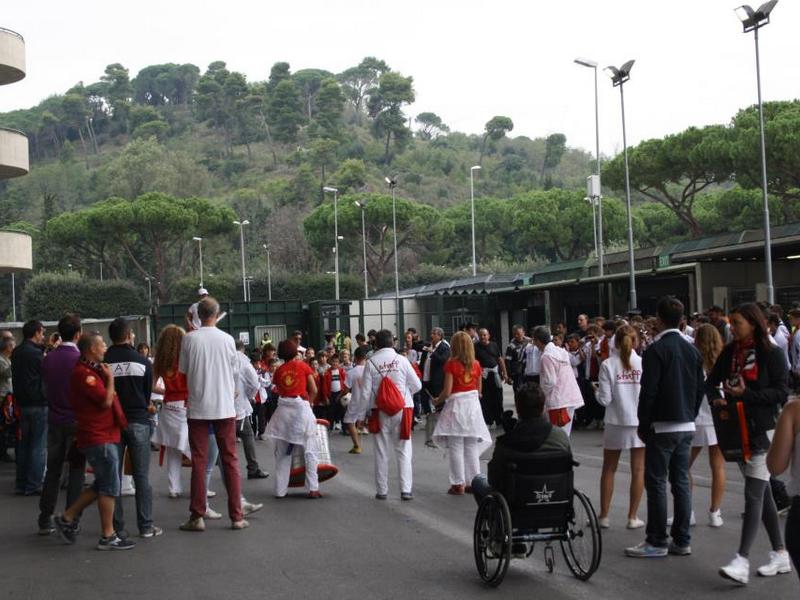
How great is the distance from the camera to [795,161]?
53.6 metres

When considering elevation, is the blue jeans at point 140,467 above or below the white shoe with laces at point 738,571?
above

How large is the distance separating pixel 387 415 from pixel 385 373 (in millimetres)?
436

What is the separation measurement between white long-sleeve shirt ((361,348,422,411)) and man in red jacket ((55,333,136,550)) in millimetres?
3396

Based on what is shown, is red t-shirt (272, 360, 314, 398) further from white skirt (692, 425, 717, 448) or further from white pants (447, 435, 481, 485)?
white skirt (692, 425, 717, 448)

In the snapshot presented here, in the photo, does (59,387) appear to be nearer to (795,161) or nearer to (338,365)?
(338,365)

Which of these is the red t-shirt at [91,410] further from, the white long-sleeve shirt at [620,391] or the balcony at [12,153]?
the balcony at [12,153]

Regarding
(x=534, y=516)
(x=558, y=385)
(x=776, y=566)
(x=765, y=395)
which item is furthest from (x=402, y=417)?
(x=776, y=566)

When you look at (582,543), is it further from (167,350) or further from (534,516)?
(167,350)

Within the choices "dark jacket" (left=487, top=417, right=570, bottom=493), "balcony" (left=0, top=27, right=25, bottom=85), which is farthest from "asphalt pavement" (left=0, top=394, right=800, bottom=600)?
"balcony" (left=0, top=27, right=25, bottom=85)

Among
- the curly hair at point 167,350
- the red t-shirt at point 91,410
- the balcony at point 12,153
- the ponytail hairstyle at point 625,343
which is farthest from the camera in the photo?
the balcony at point 12,153

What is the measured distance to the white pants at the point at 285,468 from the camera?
38.4ft

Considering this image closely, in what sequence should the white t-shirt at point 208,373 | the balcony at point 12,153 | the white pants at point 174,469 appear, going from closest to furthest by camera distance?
the white t-shirt at point 208,373 → the white pants at point 174,469 → the balcony at point 12,153

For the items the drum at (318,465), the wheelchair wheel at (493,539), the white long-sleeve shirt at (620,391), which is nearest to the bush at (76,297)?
the drum at (318,465)

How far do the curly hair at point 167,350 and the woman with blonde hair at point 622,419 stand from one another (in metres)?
4.00
